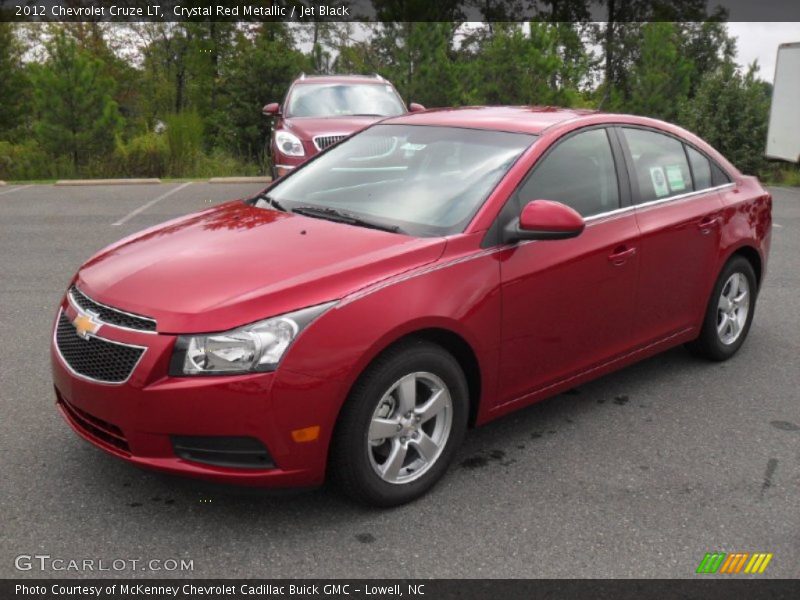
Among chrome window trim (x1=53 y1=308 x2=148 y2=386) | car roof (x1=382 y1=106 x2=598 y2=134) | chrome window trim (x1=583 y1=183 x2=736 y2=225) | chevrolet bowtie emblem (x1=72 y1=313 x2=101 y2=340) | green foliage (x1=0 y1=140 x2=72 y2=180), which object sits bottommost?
green foliage (x1=0 y1=140 x2=72 y2=180)

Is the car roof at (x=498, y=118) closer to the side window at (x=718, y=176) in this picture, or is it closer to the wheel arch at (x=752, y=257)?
the side window at (x=718, y=176)

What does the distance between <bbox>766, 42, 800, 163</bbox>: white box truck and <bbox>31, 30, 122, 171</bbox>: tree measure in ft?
46.3

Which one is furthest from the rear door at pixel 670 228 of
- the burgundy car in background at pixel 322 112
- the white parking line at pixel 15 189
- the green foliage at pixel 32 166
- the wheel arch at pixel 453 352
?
the green foliage at pixel 32 166

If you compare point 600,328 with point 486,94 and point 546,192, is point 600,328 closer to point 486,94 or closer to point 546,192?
point 546,192

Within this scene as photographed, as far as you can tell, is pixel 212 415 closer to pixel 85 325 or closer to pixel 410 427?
pixel 85 325

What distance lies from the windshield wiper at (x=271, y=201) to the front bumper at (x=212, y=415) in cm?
131

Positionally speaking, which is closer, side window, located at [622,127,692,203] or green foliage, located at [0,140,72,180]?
side window, located at [622,127,692,203]

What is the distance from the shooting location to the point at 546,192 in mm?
4195

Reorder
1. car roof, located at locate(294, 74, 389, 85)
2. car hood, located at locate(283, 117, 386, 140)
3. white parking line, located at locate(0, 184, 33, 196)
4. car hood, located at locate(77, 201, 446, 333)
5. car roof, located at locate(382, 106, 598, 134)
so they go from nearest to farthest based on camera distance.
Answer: car hood, located at locate(77, 201, 446, 333), car roof, located at locate(382, 106, 598, 134), car hood, located at locate(283, 117, 386, 140), car roof, located at locate(294, 74, 389, 85), white parking line, located at locate(0, 184, 33, 196)

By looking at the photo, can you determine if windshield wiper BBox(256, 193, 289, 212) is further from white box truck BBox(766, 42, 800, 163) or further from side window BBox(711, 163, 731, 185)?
white box truck BBox(766, 42, 800, 163)

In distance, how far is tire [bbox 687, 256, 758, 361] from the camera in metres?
5.24

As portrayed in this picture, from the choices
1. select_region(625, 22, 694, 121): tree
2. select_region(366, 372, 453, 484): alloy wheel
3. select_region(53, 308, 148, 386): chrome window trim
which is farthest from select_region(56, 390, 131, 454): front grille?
select_region(625, 22, 694, 121): tree

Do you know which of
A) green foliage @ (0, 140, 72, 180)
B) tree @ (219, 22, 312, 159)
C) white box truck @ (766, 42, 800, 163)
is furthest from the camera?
tree @ (219, 22, 312, 159)

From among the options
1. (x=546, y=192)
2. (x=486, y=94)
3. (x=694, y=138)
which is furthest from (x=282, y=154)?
(x=486, y=94)
